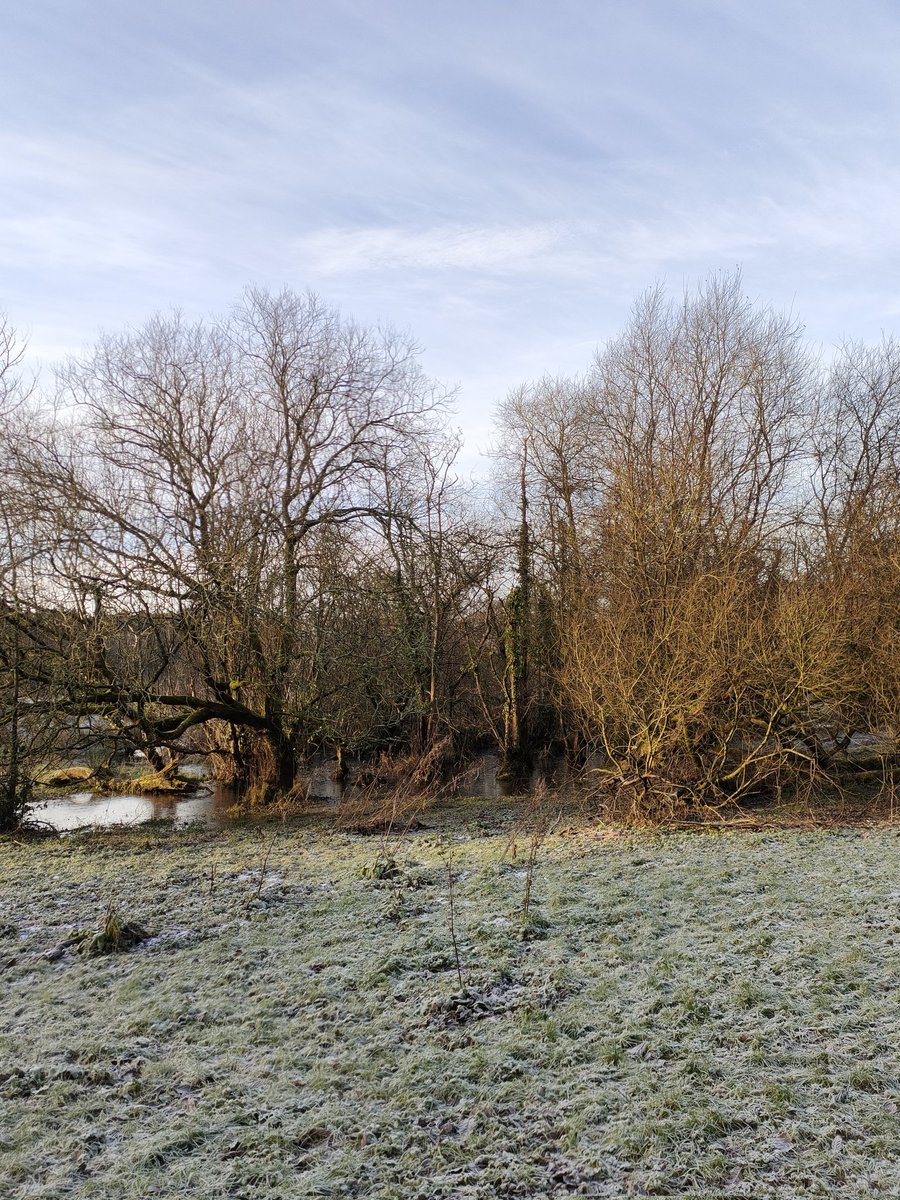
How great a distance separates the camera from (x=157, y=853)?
10.0 metres

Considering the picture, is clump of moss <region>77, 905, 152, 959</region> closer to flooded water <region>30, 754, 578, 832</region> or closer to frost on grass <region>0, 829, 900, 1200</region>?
frost on grass <region>0, 829, 900, 1200</region>

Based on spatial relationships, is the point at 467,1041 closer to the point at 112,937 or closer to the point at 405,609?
the point at 112,937

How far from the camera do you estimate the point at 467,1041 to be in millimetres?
4246

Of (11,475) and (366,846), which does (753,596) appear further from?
(11,475)

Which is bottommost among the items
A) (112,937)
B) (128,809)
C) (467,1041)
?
(128,809)

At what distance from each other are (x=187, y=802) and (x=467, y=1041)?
13.2m

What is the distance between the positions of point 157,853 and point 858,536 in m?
13.2

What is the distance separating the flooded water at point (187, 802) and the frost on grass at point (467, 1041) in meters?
6.68

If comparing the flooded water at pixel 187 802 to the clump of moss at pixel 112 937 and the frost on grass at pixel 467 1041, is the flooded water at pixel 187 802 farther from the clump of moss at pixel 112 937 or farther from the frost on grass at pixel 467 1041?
the clump of moss at pixel 112 937

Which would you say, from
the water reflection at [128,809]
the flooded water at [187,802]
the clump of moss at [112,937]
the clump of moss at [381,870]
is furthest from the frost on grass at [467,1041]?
the water reflection at [128,809]

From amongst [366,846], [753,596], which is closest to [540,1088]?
[366,846]

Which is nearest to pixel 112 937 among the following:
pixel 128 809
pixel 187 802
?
pixel 128 809

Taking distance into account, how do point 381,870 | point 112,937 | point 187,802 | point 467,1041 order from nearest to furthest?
point 467,1041 < point 112,937 < point 381,870 < point 187,802

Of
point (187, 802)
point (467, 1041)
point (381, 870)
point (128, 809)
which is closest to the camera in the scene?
point (467, 1041)
